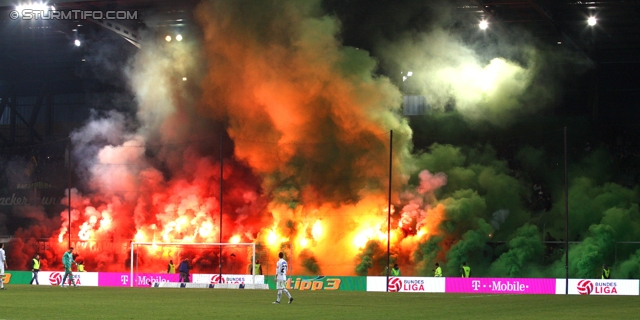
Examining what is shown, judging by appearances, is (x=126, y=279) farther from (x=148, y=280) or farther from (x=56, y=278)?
(x=56, y=278)

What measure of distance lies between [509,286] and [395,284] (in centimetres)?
590

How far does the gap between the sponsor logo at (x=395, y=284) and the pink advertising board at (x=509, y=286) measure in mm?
3095

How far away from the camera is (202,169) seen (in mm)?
67500

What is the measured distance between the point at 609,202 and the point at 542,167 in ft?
19.9

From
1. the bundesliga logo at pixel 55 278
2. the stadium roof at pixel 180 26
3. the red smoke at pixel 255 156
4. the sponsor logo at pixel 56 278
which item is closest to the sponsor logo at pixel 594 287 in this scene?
the red smoke at pixel 255 156

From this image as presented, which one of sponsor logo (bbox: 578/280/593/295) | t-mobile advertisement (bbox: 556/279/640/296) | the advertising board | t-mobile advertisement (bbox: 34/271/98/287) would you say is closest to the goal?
t-mobile advertisement (bbox: 34/271/98/287)

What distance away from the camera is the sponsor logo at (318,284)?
4738 centimetres

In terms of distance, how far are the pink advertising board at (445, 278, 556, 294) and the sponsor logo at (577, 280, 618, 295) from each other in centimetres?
135

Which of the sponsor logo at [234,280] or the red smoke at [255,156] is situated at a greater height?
the red smoke at [255,156]

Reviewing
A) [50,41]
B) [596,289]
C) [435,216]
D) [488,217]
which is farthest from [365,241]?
[50,41]

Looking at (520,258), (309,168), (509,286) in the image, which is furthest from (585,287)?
(309,168)

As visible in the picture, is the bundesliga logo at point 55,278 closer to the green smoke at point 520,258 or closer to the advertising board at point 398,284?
the advertising board at point 398,284

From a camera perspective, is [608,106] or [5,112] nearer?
[608,106]

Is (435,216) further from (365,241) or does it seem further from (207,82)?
(207,82)
